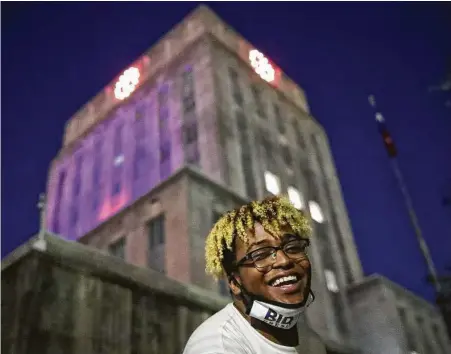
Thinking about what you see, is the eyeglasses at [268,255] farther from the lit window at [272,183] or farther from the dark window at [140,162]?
the dark window at [140,162]

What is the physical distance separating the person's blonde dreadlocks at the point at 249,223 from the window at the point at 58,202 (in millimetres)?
43134

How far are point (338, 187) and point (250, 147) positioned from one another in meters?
14.1

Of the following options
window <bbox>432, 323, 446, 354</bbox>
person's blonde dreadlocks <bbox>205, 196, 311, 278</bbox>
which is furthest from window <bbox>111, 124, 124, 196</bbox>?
person's blonde dreadlocks <bbox>205, 196, 311, 278</bbox>

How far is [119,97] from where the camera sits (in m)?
46.8

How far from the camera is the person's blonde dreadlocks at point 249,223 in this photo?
3.92 meters

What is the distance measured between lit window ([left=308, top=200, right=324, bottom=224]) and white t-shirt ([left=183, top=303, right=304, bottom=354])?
106 feet

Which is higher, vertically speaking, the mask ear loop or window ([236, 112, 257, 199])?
window ([236, 112, 257, 199])

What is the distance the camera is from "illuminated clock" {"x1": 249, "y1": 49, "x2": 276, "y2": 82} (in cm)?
4375

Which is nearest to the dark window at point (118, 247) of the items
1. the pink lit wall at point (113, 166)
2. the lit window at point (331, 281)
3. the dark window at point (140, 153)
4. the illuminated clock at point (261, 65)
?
the pink lit wall at point (113, 166)

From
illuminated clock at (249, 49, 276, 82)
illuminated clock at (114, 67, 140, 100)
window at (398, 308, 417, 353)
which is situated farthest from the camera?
illuminated clock at (114, 67, 140, 100)

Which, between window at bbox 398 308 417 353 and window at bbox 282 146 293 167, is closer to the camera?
window at bbox 398 308 417 353

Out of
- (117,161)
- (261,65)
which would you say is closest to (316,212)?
(261,65)

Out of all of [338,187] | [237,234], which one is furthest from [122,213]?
[338,187]

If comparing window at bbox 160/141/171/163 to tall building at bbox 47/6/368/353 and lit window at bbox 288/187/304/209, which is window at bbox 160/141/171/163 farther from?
lit window at bbox 288/187/304/209
